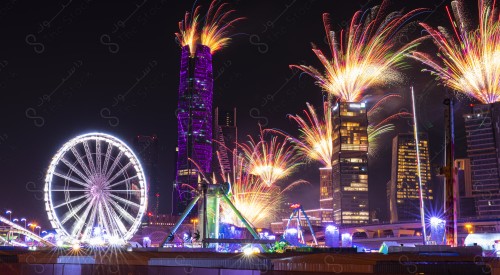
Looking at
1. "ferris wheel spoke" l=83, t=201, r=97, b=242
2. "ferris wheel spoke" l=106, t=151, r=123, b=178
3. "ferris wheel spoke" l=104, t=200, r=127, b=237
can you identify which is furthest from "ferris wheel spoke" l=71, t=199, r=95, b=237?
"ferris wheel spoke" l=106, t=151, r=123, b=178

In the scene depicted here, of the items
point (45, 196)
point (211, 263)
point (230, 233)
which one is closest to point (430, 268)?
point (211, 263)

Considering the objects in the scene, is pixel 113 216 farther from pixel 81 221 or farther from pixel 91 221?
pixel 81 221

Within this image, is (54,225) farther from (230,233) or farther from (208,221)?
(230,233)

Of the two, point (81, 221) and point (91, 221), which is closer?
point (81, 221)

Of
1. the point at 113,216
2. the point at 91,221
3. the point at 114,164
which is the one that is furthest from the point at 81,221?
the point at 114,164

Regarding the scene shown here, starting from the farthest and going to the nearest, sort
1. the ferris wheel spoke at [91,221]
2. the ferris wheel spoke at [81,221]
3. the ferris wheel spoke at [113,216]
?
1. the ferris wheel spoke at [113,216]
2. the ferris wheel spoke at [91,221]
3. the ferris wheel spoke at [81,221]

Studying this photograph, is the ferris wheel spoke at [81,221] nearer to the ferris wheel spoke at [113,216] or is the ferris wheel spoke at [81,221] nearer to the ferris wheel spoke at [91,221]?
the ferris wheel spoke at [91,221]

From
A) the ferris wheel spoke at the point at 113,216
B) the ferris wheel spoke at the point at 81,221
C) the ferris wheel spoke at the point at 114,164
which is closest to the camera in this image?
the ferris wheel spoke at the point at 81,221

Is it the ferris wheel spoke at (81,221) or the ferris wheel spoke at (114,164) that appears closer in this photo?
the ferris wheel spoke at (81,221)

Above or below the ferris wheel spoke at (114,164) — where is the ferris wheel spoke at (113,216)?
below

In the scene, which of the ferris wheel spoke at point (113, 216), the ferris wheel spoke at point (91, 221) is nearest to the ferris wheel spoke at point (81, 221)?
the ferris wheel spoke at point (91, 221)

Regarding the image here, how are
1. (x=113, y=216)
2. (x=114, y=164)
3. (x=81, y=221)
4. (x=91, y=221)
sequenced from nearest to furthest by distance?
(x=81, y=221) → (x=91, y=221) → (x=113, y=216) → (x=114, y=164)
